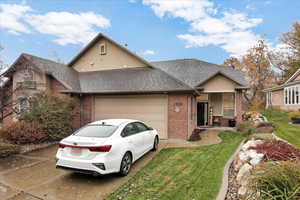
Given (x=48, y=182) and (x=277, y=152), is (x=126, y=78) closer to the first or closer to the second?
(x=48, y=182)

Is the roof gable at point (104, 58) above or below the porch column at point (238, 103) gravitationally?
above

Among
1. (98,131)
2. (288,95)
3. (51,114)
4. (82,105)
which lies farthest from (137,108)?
(288,95)

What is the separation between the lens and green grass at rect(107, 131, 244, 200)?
3.86 metres

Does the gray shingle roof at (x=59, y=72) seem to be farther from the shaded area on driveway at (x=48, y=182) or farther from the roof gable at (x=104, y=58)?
the shaded area on driveway at (x=48, y=182)

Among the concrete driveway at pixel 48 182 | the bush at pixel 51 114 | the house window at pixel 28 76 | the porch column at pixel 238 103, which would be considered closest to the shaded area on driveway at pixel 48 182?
the concrete driveway at pixel 48 182

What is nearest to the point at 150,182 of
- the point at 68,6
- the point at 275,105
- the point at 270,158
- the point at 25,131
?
the point at 270,158

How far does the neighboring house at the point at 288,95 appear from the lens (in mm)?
18308

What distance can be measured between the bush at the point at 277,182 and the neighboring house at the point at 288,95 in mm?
19910

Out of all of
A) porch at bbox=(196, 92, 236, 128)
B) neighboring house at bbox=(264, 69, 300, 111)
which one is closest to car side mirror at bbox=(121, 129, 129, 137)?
porch at bbox=(196, 92, 236, 128)

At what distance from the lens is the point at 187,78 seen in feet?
45.2

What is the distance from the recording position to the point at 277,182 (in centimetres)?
276

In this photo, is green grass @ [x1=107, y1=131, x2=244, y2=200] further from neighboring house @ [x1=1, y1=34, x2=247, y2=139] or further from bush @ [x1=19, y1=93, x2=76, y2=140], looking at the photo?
bush @ [x1=19, y1=93, x2=76, y2=140]

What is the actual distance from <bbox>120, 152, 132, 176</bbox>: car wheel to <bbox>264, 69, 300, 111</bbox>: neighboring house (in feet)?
67.4

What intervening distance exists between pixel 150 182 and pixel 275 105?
26912mm
